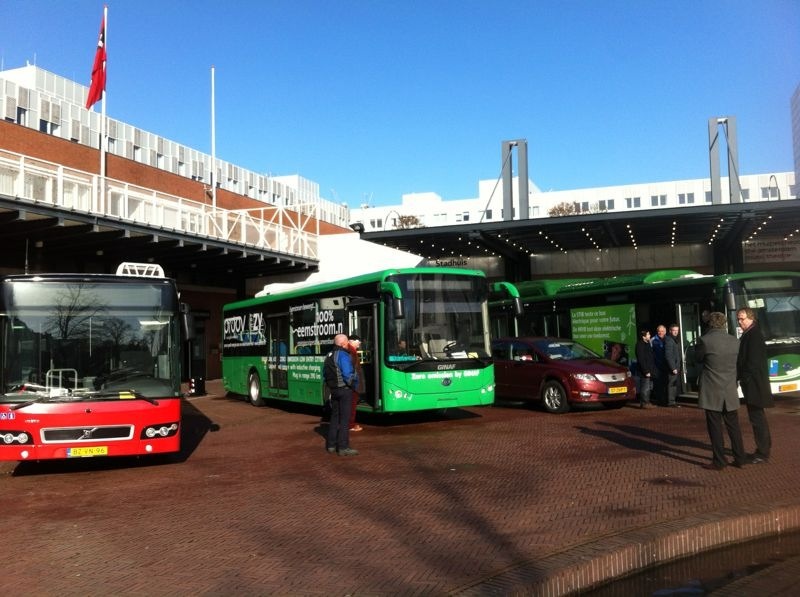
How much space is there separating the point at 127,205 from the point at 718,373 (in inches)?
717

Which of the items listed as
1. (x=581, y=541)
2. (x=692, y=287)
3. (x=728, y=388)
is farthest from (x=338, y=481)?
(x=692, y=287)

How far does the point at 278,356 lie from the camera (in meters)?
17.1

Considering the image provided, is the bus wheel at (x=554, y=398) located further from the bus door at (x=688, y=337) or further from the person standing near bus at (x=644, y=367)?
the bus door at (x=688, y=337)

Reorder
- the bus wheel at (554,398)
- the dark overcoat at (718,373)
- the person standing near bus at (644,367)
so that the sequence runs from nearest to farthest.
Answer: the dark overcoat at (718,373), the bus wheel at (554,398), the person standing near bus at (644,367)

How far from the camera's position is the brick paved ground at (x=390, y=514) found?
496 cm

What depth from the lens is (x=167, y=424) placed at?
30.9ft

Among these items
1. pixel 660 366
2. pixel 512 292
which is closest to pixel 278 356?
pixel 512 292

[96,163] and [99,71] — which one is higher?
[99,71]

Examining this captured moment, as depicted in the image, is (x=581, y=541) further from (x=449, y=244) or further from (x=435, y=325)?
(x=449, y=244)

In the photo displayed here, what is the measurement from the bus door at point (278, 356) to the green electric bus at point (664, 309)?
560cm

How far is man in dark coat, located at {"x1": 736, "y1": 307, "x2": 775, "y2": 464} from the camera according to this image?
26.8 feet

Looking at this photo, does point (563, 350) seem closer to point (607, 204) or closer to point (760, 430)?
point (760, 430)

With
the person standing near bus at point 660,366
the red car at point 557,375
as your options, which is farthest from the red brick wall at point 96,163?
the person standing near bus at point 660,366

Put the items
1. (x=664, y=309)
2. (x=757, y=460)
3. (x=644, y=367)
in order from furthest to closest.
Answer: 1. (x=664, y=309)
2. (x=644, y=367)
3. (x=757, y=460)
